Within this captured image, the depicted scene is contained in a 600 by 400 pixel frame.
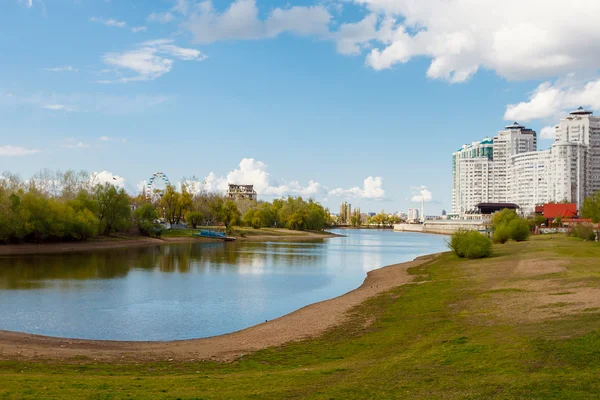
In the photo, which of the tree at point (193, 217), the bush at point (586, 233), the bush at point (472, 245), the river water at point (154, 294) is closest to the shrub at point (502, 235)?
the bush at point (586, 233)

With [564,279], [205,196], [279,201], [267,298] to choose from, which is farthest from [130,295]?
[279,201]

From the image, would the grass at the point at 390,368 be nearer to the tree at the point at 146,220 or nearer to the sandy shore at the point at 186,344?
the sandy shore at the point at 186,344

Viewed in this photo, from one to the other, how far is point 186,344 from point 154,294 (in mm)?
15870

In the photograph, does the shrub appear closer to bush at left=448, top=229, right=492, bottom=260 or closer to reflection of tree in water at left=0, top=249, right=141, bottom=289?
bush at left=448, top=229, right=492, bottom=260

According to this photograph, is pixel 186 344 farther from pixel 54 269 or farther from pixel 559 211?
pixel 559 211

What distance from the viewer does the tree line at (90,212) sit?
73812mm

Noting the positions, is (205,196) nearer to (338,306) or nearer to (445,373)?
(338,306)

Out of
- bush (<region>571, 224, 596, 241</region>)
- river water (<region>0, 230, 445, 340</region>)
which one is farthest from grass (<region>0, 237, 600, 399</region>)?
bush (<region>571, 224, 596, 241</region>)

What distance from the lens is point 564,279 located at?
29.0 meters

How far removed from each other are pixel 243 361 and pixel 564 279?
19.7m

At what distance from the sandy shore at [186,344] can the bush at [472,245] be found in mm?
28062

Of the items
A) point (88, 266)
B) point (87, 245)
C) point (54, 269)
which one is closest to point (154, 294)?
point (54, 269)

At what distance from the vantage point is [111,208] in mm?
96062

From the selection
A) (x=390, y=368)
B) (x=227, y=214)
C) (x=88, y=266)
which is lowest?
(x=88, y=266)
